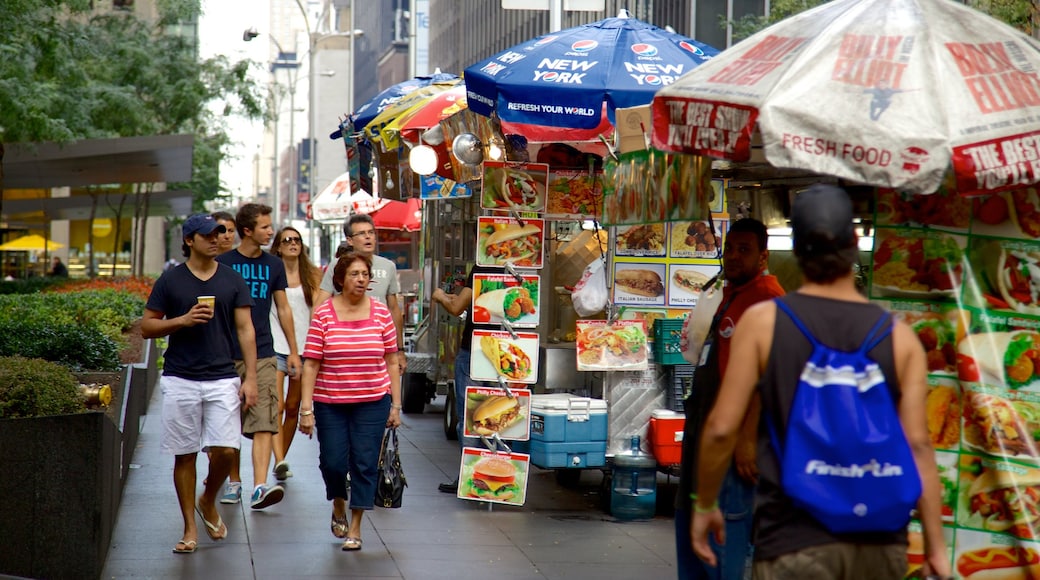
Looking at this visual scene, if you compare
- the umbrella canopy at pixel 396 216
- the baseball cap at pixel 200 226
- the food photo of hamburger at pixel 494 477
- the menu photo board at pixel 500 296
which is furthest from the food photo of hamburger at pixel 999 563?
the umbrella canopy at pixel 396 216

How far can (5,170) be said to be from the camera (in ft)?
73.6

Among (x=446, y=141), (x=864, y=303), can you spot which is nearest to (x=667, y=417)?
(x=446, y=141)

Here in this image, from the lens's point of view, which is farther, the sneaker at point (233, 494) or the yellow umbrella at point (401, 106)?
the yellow umbrella at point (401, 106)

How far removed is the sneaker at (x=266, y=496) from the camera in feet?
30.5

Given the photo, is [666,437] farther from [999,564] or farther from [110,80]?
[110,80]

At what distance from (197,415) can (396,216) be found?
54.4 ft

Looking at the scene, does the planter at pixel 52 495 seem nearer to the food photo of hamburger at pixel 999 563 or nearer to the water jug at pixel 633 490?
the water jug at pixel 633 490

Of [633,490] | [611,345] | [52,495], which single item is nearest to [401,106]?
[611,345]

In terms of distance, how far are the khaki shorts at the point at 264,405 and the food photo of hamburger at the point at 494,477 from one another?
1430 mm

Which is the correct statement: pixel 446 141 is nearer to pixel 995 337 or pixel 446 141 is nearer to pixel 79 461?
pixel 79 461

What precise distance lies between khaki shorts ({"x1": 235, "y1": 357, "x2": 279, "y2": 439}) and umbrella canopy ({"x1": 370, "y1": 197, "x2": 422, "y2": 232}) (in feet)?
47.2

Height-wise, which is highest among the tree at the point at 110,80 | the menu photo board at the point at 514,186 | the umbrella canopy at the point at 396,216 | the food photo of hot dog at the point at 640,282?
the tree at the point at 110,80

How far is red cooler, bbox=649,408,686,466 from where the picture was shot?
9570 mm

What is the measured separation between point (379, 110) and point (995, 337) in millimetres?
10220
